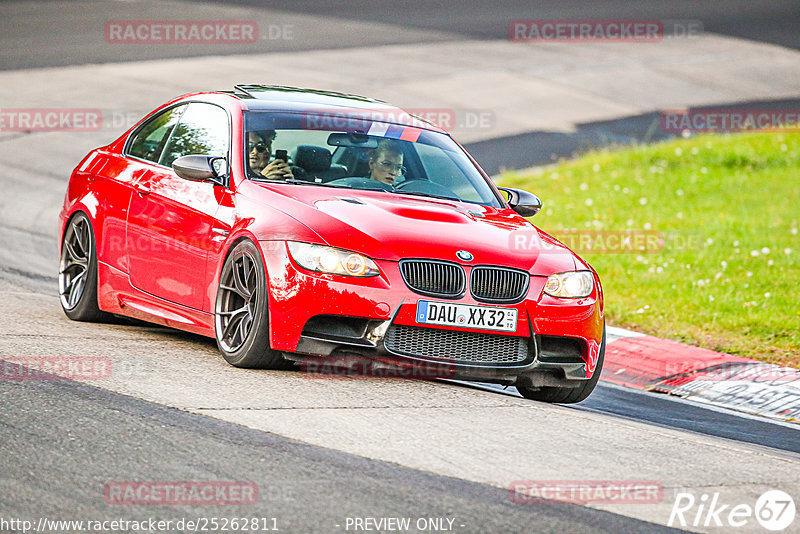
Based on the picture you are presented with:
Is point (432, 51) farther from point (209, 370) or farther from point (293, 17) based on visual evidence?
point (209, 370)

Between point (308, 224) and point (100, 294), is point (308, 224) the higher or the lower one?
the higher one

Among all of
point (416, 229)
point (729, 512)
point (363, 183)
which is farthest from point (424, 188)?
point (729, 512)

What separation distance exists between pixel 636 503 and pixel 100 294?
473 centimetres

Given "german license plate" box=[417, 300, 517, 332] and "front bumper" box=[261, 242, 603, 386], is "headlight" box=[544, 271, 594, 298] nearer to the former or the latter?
"front bumper" box=[261, 242, 603, 386]

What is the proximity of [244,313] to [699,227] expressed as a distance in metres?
8.68

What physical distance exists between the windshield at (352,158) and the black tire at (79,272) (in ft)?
5.36

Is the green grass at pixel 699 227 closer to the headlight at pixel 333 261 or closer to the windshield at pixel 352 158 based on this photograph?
the windshield at pixel 352 158

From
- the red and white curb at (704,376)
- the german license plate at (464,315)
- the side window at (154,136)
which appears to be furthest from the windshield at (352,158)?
the red and white curb at (704,376)

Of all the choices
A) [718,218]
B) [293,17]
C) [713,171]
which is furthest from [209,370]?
[293,17]

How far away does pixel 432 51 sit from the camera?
1081 inches

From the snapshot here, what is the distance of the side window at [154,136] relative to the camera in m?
8.86

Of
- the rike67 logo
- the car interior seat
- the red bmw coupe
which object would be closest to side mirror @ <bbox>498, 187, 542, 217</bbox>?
the red bmw coupe

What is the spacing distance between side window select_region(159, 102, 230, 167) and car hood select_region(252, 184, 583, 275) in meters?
0.76

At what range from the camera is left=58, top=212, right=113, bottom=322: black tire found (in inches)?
352
